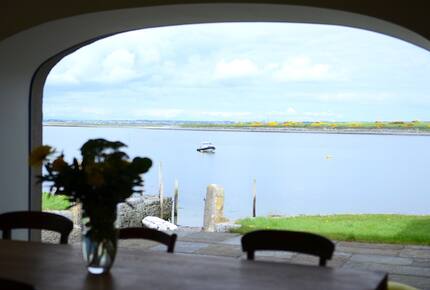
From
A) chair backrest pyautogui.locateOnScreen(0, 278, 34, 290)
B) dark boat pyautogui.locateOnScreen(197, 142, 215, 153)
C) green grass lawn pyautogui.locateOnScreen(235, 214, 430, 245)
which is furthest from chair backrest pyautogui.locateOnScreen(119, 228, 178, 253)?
dark boat pyautogui.locateOnScreen(197, 142, 215, 153)

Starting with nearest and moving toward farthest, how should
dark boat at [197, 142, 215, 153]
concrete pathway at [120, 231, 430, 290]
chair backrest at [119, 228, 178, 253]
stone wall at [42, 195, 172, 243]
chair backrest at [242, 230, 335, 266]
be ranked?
chair backrest at [242, 230, 335, 266]
chair backrest at [119, 228, 178, 253]
concrete pathway at [120, 231, 430, 290]
stone wall at [42, 195, 172, 243]
dark boat at [197, 142, 215, 153]

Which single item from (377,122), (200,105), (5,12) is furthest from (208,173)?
(5,12)

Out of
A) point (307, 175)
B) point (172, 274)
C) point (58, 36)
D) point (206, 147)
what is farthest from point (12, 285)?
point (206, 147)

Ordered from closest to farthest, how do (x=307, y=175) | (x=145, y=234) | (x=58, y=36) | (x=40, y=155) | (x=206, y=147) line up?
(x=40, y=155) → (x=145, y=234) → (x=58, y=36) → (x=307, y=175) → (x=206, y=147)

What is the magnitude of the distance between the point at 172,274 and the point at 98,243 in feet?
1.00

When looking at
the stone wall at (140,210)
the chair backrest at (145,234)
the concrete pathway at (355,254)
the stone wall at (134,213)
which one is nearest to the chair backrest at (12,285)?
the chair backrest at (145,234)

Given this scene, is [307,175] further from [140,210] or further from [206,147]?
[206,147]

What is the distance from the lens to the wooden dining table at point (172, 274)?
210 cm

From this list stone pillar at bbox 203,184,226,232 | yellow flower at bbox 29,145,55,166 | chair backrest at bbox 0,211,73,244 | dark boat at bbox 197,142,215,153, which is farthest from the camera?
dark boat at bbox 197,142,215,153

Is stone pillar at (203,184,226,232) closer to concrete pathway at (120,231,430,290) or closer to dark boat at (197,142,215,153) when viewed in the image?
concrete pathway at (120,231,430,290)

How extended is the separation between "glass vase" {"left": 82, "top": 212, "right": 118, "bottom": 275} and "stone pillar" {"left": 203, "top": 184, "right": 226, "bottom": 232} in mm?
7017

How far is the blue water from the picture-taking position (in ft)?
39.0

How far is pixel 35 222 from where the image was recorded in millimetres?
3092

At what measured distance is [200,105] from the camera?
16.8 metres
